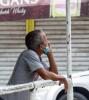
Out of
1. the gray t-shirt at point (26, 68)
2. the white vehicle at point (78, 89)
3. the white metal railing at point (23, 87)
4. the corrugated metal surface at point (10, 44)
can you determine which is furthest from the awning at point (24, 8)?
the corrugated metal surface at point (10, 44)

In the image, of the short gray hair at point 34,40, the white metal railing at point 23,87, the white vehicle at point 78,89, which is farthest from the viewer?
the white vehicle at point 78,89

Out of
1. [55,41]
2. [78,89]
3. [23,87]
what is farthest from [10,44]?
[23,87]

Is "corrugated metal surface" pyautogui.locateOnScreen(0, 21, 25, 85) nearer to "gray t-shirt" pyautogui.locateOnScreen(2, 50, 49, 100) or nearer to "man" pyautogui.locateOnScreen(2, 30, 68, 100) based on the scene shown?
"man" pyautogui.locateOnScreen(2, 30, 68, 100)

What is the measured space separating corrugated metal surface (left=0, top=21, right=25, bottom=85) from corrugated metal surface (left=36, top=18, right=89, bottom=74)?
0.57 metres

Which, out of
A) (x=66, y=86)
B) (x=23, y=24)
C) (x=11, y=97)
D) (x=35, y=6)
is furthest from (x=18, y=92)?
(x=23, y=24)

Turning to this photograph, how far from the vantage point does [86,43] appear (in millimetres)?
13031

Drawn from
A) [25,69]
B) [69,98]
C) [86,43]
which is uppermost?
[25,69]

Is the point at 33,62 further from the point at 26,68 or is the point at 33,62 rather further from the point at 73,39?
the point at 73,39

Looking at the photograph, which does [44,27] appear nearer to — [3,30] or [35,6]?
[3,30]

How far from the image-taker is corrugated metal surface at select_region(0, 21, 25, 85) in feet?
43.1

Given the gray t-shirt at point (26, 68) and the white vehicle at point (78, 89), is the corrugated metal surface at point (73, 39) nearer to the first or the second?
the white vehicle at point (78, 89)

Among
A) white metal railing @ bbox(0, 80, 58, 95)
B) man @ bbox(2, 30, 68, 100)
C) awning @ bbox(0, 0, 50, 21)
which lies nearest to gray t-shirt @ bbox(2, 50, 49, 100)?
man @ bbox(2, 30, 68, 100)

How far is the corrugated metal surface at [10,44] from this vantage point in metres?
13.1

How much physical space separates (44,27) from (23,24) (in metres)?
0.58
